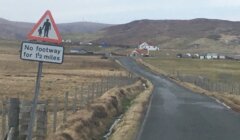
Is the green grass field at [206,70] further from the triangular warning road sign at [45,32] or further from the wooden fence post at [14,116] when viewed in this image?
the triangular warning road sign at [45,32]

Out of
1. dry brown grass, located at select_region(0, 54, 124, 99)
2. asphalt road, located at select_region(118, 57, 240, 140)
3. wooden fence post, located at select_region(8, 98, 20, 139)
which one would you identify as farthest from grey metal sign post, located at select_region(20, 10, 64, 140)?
dry brown grass, located at select_region(0, 54, 124, 99)

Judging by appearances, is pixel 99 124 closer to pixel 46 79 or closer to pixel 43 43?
pixel 43 43

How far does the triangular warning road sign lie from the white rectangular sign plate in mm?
147

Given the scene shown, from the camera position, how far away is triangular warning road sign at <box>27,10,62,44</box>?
37.8 feet

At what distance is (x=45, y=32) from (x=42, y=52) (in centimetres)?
43

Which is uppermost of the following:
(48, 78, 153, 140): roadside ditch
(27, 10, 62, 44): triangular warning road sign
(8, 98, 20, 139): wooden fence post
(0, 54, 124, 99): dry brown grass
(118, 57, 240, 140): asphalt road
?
(27, 10, 62, 44): triangular warning road sign

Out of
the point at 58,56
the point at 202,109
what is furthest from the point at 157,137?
the point at 202,109

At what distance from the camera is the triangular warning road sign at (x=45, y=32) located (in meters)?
11.5

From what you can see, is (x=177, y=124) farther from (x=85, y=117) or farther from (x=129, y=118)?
(x=85, y=117)

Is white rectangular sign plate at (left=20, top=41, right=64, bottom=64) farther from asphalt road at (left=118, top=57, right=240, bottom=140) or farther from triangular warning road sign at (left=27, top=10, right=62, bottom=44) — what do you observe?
asphalt road at (left=118, top=57, right=240, bottom=140)

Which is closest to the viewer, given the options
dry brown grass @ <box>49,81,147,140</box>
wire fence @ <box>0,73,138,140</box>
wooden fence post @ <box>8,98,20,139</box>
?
wooden fence post @ <box>8,98,20,139</box>

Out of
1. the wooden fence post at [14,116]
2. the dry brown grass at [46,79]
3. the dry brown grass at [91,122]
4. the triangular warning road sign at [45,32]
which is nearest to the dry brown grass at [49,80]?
the dry brown grass at [46,79]

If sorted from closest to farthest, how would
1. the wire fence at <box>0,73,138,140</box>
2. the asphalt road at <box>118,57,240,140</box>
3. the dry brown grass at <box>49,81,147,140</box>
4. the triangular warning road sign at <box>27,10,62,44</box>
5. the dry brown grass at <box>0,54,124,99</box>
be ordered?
the triangular warning road sign at <box>27,10,62,44</box> → the dry brown grass at <box>49,81,147,140</box> → the wire fence at <box>0,73,138,140</box> → the asphalt road at <box>118,57,240,140</box> → the dry brown grass at <box>0,54,124,99</box>

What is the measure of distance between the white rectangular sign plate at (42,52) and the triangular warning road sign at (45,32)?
0.15 m
